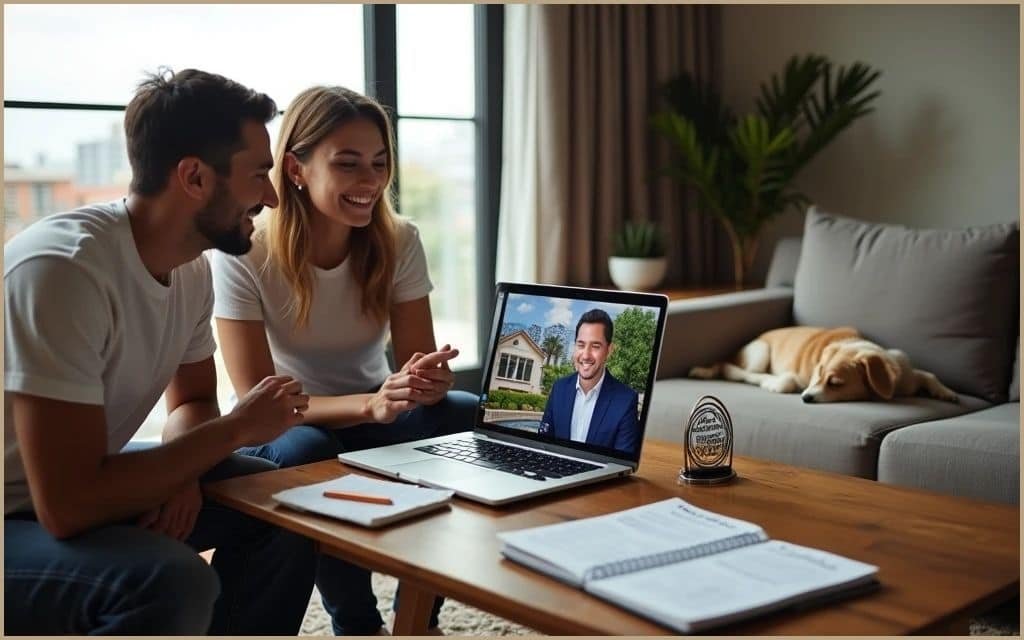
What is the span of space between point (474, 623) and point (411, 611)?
53 centimetres

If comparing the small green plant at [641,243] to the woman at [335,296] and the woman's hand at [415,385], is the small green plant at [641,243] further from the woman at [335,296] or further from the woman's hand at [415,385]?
the woman's hand at [415,385]

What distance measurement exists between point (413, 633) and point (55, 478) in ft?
2.45

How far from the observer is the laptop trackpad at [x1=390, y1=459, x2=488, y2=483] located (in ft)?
5.52

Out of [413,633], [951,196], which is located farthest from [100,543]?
[951,196]

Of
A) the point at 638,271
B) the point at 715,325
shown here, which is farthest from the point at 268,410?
the point at 638,271

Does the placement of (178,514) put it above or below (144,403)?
below

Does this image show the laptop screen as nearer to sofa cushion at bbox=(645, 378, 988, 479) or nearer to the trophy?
the trophy

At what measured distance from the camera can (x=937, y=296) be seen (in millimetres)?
3066

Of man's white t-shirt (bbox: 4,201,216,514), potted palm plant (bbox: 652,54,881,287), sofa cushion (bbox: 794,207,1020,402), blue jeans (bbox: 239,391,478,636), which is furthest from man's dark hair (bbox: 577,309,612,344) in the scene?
potted palm plant (bbox: 652,54,881,287)

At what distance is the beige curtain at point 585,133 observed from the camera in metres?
3.95

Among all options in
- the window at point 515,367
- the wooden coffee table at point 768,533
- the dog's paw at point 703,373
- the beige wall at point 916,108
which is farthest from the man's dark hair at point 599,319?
the beige wall at point 916,108

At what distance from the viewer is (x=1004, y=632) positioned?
2.39m

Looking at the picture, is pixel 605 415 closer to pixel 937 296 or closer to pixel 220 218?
pixel 220 218

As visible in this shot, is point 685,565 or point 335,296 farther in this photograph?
point 335,296
